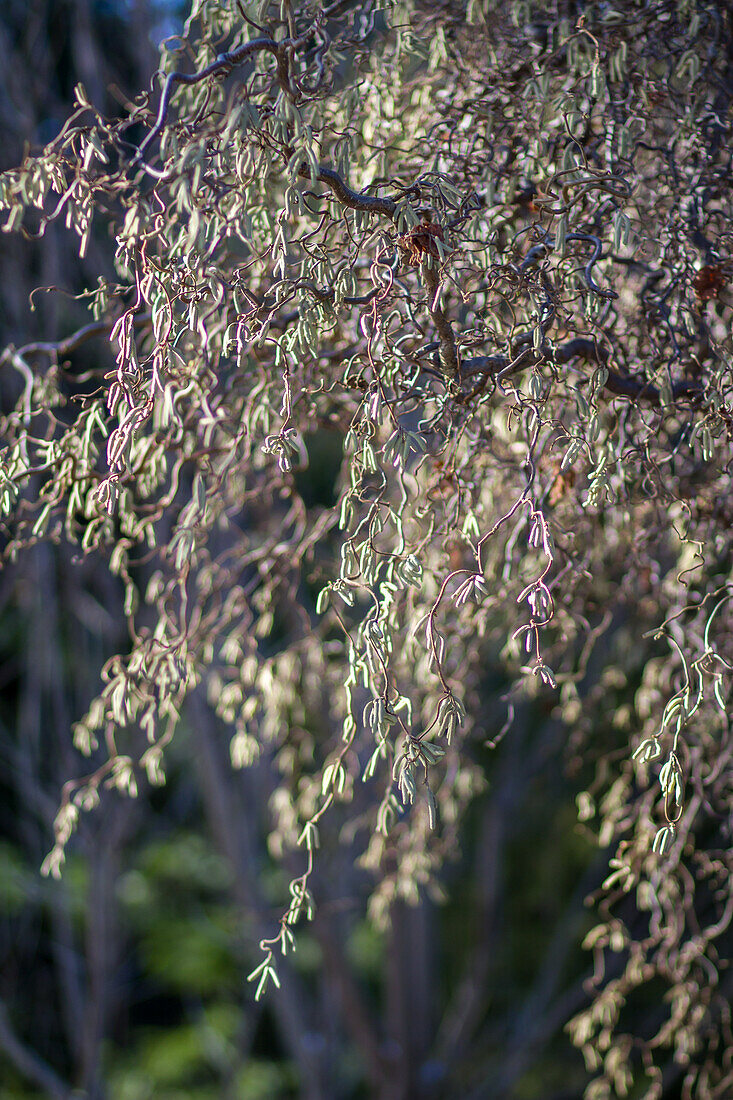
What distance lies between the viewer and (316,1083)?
130 inches

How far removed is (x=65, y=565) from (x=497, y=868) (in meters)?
2.03

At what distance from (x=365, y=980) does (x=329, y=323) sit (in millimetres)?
3988

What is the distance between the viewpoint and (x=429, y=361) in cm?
114

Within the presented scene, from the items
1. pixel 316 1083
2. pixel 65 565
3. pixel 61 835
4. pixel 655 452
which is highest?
pixel 655 452

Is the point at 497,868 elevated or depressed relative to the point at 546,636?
depressed

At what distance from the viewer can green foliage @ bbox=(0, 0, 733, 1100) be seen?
103 cm

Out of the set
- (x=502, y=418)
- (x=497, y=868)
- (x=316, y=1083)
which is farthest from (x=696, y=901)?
(x=502, y=418)

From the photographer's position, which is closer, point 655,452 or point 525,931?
point 655,452

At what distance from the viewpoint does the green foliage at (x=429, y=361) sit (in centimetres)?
103

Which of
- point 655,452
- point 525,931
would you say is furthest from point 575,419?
point 525,931

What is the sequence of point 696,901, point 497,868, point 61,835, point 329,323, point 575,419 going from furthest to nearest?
point 497,868 → point 696,901 → point 61,835 → point 575,419 → point 329,323

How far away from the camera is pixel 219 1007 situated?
13.7ft

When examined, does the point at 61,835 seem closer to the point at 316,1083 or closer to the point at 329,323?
the point at 329,323

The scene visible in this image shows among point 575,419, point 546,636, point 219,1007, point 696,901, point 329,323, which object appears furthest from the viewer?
point 219,1007
